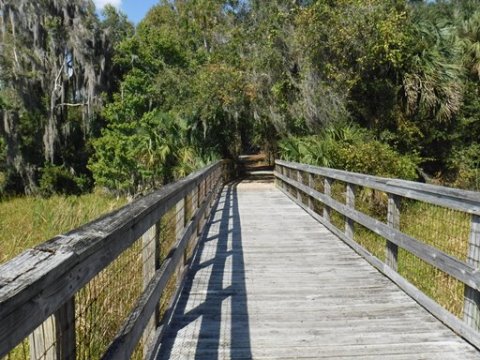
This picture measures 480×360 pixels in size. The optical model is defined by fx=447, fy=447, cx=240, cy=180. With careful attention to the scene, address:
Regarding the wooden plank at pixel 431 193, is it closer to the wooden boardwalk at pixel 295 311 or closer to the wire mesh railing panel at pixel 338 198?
the wooden boardwalk at pixel 295 311

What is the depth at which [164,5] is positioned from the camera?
3584 cm

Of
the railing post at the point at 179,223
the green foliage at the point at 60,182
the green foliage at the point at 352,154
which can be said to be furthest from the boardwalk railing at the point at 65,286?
the green foliage at the point at 60,182

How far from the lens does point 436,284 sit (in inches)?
239

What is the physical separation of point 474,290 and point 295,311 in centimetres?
155

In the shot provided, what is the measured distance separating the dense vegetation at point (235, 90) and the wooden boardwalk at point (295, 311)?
6668 millimetres

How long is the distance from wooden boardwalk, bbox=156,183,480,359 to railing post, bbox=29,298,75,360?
1818mm

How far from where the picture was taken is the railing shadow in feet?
11.1

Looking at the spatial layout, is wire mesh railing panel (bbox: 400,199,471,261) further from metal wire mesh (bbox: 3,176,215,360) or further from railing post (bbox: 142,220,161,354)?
railing post (bbox: 142,220,161,354)

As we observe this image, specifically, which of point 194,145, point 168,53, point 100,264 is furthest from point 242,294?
point 168,53

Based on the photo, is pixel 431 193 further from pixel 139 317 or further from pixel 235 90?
pixel 235 90

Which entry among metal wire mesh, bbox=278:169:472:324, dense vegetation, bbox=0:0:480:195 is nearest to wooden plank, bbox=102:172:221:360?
metal wire mesh, bbox=278:169:472:324

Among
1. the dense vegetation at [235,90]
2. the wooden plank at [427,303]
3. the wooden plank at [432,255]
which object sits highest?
the dense vegetation at [235,90]

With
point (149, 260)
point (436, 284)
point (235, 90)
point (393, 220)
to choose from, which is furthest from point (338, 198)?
point (235, 90)

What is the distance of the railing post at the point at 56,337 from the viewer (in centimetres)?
148
